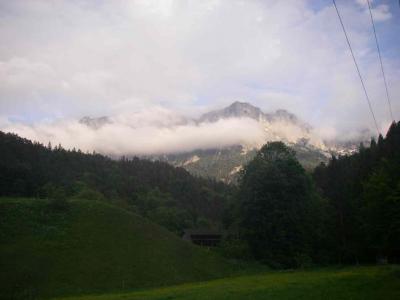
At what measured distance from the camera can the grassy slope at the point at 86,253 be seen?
46125mm

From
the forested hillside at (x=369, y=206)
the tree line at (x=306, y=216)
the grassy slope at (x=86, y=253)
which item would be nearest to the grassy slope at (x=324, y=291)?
the grassy slope at (x=86, y=253)

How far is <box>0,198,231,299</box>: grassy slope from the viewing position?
4612 cm

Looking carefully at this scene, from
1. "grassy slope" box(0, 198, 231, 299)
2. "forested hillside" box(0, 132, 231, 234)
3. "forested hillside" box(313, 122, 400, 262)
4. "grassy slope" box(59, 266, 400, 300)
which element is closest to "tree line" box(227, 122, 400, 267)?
"forested hillside" box(313, 122, 400, 262)

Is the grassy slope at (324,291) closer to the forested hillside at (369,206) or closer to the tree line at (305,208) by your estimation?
the forested hillside at (369,206)

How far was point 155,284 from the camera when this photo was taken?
4922cm

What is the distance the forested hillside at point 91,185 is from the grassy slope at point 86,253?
6786 millimetres

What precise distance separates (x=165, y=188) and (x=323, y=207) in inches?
4843

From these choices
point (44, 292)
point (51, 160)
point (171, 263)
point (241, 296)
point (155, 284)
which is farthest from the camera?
point (51, 160)

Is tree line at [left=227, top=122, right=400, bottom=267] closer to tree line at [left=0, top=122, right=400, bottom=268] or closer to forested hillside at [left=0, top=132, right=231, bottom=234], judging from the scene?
tree line at [left=0, top=122, right=400, bottom=268]

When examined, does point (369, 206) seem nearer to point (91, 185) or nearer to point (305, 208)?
point (305, 208)

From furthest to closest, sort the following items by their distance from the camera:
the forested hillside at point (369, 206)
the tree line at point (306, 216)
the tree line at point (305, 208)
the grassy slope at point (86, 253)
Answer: the tree line at point (305, 208) → the tree line at point (306, 216) → the forested hillside at point (369, 206) → the grassy slope at point (86, 253)

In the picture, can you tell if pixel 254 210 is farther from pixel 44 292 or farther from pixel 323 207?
pixel 44 292

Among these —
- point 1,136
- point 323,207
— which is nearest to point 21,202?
point 323,207

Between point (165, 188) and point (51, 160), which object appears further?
point (165, 188)
